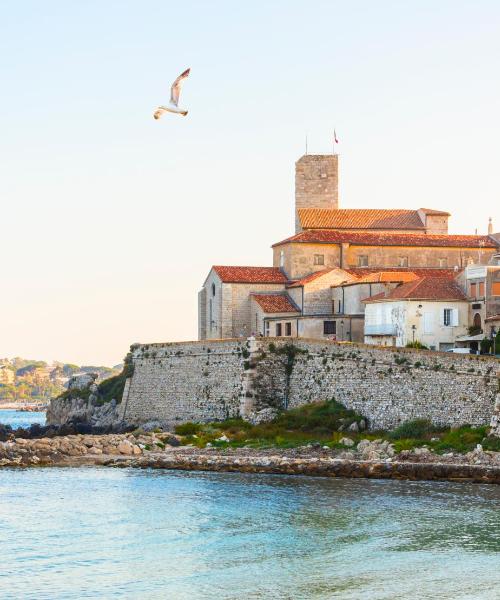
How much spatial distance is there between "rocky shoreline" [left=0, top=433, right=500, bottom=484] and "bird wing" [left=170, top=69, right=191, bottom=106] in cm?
1452

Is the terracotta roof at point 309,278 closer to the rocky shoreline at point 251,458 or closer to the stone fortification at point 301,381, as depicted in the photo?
the stone fortification at point 301,381

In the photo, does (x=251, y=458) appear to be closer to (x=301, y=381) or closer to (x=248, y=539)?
(x=301, y=381)

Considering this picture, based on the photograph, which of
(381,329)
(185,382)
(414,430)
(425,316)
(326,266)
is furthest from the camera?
(326,266)

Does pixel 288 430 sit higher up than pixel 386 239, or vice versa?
pixel 386 239

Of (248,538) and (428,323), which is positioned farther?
(428,323)

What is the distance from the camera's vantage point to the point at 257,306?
5312 centimetres

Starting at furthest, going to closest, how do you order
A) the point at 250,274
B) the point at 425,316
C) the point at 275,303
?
the point at 250,274 → the point at 275,303 → the point at 425,316

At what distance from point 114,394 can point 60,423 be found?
4612mm

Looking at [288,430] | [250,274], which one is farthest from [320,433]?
[250,274]

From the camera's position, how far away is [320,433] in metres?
41.2

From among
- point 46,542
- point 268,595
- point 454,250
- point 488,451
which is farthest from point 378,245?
point 268,595

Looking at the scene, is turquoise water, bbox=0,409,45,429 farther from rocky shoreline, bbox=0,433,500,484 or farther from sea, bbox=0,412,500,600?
sea, bbox=0,412,500,600

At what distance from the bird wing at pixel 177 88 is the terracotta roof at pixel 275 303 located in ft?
92.7

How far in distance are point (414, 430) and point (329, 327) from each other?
1353cm
